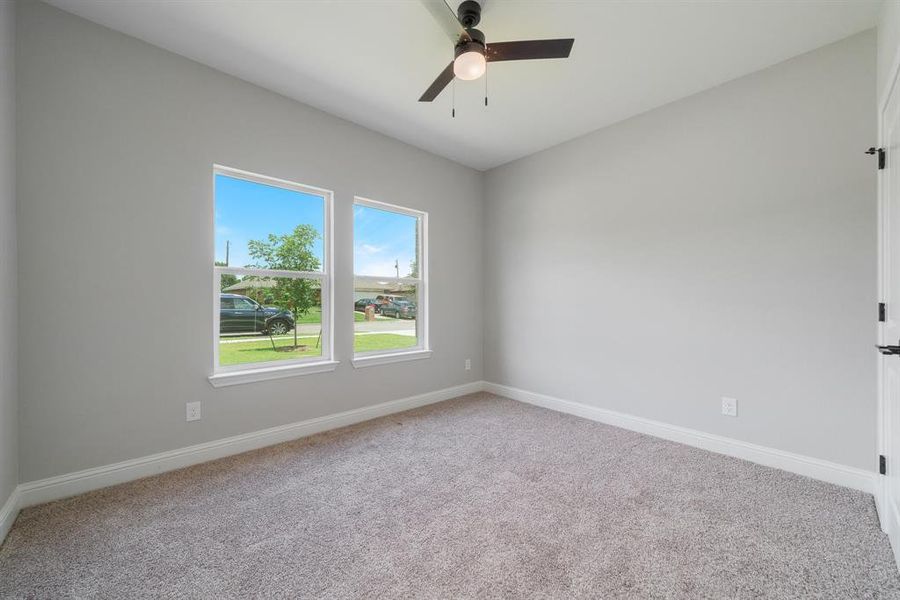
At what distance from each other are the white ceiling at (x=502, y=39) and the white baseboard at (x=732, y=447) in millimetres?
2648

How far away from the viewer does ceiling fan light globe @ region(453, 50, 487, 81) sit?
1.86 m

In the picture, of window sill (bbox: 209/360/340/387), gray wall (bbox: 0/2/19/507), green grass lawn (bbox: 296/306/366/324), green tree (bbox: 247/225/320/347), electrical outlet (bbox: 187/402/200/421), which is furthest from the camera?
green grass lawn (bbox: 296/306/366/324)

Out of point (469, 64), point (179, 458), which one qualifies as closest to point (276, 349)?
point (179, 458)

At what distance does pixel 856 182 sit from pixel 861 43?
32.5 inches

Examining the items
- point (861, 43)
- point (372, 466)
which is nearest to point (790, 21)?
point (861, 43)

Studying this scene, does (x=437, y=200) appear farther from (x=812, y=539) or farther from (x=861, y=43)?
(x=812, y=539)

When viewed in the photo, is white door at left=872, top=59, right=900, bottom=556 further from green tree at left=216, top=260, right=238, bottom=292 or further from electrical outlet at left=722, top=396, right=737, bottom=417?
green tree at left=216, top=260, right=238, bottom=292

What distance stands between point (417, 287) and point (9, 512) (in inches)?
123

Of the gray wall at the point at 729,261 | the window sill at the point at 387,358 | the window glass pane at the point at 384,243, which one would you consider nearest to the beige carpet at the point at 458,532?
the gray wall at the point at 729,261

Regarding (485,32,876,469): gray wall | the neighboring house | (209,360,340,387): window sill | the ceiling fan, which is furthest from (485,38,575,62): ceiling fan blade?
(209,360,340,387): window sill

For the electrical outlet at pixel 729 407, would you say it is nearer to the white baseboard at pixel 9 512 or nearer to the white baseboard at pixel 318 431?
the white baseboard at pixel 318 431

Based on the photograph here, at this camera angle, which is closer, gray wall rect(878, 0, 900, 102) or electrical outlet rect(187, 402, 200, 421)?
gray wall rect(878, 0, 900, 102)

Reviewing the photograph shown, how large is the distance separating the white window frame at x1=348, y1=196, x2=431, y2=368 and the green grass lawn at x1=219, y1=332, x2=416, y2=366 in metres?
0.09

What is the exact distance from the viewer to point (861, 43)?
2.19m
